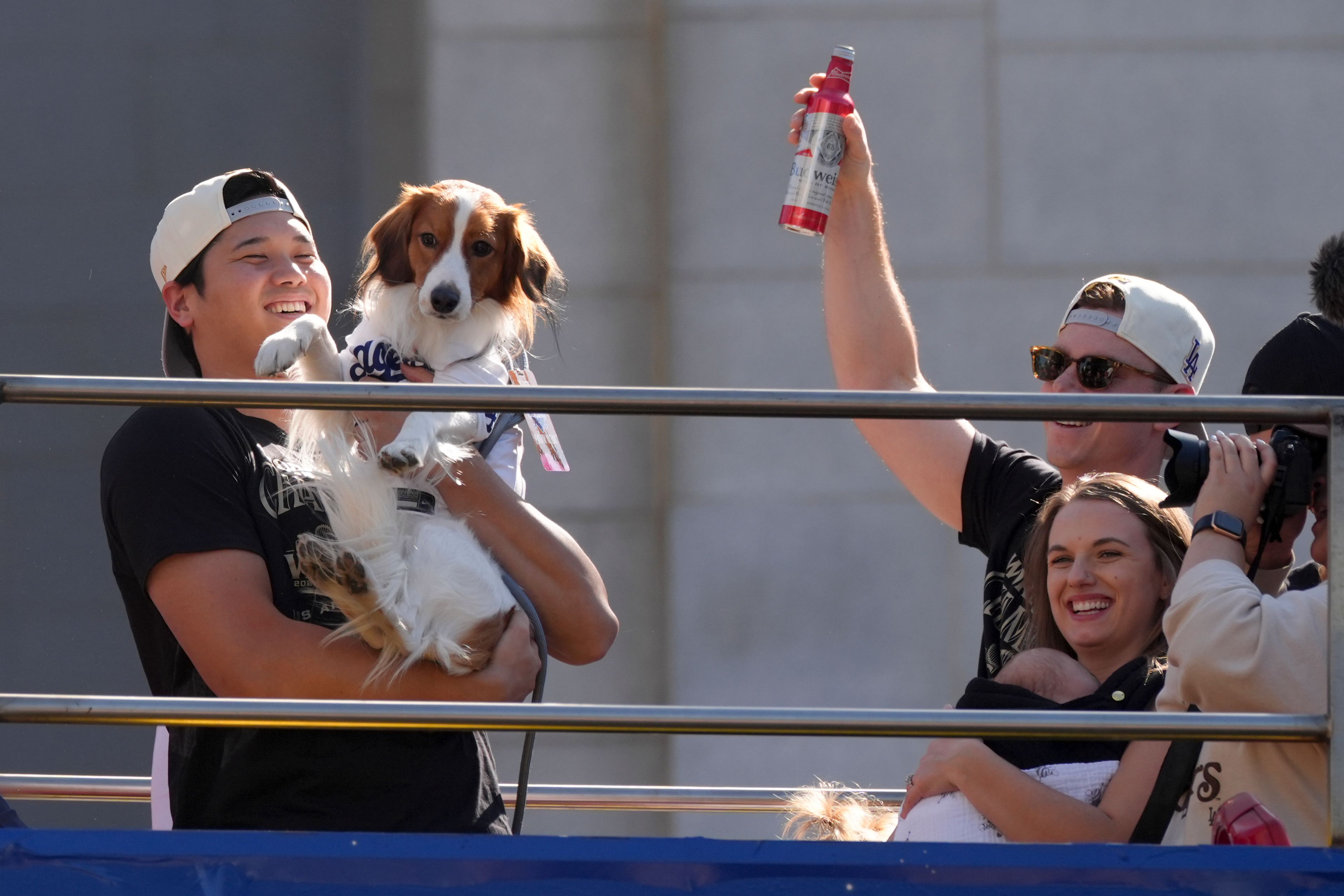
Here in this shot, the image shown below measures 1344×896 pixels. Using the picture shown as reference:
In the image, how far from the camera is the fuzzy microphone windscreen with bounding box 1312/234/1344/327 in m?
2.69

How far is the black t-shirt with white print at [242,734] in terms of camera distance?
217cm

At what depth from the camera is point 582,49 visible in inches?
211

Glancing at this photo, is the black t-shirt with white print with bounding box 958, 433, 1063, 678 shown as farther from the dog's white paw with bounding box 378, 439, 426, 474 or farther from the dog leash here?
the dog's white paw with bounding box 378, 439, 426, 474

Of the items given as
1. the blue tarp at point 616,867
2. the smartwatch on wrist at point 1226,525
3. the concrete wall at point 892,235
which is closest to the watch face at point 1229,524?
the smartwatch on wrist at point 1226,525

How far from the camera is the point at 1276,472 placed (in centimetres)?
202

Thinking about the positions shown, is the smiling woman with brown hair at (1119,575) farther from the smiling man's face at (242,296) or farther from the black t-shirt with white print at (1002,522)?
the smiling man's face at (242,296)

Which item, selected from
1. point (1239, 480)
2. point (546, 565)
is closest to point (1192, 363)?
point (1239, 480)

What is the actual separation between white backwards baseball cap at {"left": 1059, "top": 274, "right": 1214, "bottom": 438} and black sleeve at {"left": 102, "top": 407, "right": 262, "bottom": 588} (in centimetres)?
168

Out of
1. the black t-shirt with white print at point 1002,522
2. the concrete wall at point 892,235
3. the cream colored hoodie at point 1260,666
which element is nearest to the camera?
the cream colored hoodie at point 1260,666

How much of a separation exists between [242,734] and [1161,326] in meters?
1.90

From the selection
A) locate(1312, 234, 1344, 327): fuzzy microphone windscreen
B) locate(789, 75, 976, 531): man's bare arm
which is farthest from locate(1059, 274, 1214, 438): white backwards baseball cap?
locate(789, 75, 976, 531): man's bare arm

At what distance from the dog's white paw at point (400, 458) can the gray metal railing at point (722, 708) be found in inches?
32.4

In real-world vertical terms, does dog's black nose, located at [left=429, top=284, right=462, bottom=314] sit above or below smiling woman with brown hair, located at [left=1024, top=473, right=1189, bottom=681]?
above

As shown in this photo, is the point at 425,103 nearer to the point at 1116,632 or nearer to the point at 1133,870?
the point at 1116,632
